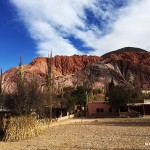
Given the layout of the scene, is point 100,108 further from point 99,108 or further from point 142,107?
point 142,107

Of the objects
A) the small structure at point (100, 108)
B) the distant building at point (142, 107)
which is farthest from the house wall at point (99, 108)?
the distant building at point (142, 107)

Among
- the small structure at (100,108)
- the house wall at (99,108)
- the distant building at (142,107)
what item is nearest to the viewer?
the distant building at (142,107)

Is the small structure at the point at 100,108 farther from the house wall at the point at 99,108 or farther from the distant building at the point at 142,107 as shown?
the distant building at the point at 142,107

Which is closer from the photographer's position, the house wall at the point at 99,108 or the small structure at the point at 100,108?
the small structure at the point at 100,108

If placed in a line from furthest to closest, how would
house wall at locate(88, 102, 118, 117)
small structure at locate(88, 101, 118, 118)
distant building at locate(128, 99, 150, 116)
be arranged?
house wall at locate(88, 102, 118, 117) → small structure at locate(88, 101, 118, 118) → distant building at locate(128, 99, 150, 116)

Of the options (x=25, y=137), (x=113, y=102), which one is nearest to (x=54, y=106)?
(x=113, y=102)

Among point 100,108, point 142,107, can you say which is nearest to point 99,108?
point 100,108

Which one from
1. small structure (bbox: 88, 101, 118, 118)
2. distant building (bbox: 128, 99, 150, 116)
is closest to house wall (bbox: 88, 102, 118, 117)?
small structure (bbox: 88, 101, 118, 118)

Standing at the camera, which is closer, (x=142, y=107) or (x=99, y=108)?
(x=142, y=107)

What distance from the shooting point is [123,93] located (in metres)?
56.3

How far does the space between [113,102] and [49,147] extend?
132 feet

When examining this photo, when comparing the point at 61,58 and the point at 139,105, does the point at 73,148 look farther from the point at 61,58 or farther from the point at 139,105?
the point at 61,58

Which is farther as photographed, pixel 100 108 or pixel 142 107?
pixel 100 108

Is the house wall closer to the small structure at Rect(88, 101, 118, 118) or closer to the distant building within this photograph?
the small structure at Rect(88, 101, 118, 118)
